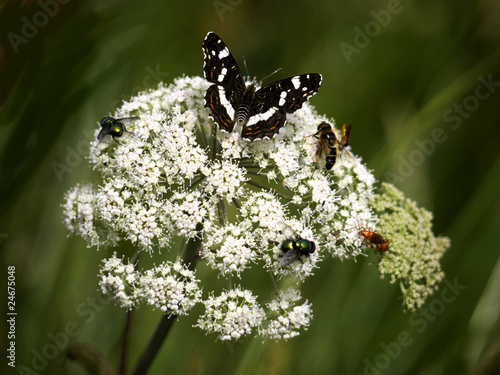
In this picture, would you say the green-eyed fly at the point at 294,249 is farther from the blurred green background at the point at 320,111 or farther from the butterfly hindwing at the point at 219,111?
the blurred green background at the point at 320,111

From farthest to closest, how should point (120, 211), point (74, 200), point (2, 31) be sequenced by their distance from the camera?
point (74, 200), point (120, 211), point (2, 31)

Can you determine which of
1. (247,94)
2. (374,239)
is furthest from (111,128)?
(374,239)

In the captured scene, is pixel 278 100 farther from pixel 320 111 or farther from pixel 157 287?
pixel 320 111

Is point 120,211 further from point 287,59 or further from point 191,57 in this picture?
point 287,59

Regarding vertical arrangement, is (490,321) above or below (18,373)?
above

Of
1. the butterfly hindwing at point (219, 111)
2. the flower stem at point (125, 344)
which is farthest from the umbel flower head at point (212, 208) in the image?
the flower stem at point (125, 344)

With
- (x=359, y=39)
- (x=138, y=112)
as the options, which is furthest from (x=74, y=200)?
(x=359, y=39)

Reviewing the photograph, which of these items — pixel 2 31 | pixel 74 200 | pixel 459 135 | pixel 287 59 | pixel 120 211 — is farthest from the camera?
pixel 287 59
